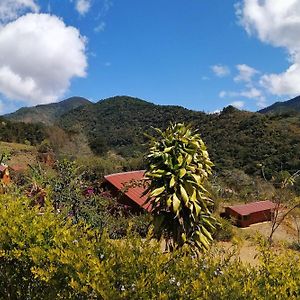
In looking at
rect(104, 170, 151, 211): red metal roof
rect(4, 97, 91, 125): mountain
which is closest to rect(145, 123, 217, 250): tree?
rect(104, 170, 151, 211): red metal roof

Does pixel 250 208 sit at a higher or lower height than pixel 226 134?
lower

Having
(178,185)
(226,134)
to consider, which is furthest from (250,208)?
(226,134)

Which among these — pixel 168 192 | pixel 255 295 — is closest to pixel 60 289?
pixel 255 295

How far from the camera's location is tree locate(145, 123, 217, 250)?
25.9 feet

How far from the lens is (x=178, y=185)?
794cm

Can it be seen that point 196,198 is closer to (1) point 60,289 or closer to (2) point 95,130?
Result: (1) point 60,289

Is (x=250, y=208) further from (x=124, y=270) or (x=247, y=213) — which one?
(x=124, y=270)

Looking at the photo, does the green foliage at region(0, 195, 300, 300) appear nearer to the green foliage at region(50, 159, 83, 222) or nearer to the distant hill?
the green foliage at region(50, 159, 83, 222)

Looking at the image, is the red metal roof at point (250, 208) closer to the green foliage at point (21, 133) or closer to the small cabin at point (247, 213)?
the small cabin at point (247, 213)

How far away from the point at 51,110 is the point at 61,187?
594 ft

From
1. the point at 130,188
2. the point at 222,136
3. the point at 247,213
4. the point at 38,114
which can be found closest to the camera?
the point at 130,188

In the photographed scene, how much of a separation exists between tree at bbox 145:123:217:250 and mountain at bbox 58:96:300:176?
13975 millimetres

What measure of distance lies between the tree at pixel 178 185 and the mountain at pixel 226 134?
13975mm

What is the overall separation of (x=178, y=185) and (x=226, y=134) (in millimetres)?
52195
